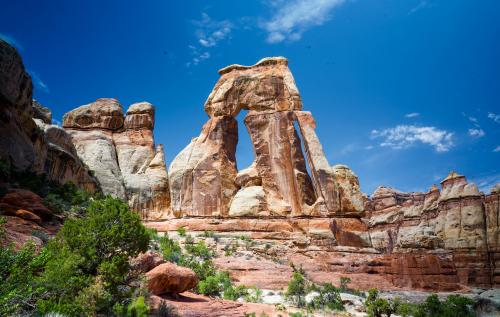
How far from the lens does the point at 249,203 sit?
35.9m

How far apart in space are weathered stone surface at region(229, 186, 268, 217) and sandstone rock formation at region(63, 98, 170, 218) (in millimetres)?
8348

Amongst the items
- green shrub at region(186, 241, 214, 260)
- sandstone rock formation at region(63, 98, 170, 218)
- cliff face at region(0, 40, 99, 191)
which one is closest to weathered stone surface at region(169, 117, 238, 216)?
sandstone rock formation at region(63, 98, 170, 218)

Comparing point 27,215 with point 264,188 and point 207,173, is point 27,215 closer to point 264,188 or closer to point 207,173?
point 207,173

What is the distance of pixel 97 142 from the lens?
43.5 m

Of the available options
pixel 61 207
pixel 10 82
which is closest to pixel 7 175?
pixel 61 207

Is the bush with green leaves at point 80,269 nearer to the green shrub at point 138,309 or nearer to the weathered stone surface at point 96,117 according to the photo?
the green shrub at point 138,309

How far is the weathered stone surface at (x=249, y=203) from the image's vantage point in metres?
35.2

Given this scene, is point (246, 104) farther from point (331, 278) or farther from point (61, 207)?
point (61, 207)

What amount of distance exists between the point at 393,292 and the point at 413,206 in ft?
135

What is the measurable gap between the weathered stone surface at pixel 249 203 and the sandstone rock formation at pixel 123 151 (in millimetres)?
8348

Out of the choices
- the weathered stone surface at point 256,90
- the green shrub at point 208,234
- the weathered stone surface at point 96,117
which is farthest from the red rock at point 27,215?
the weathered stone surface at point 96,117

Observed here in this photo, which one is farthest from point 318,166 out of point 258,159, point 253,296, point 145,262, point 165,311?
point 165,311

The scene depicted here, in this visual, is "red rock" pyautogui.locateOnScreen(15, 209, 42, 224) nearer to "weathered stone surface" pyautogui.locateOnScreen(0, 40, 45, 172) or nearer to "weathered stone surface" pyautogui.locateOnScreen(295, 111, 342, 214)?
"weathered stone surface" pyautogui.locateOnScreen(0, 40, 45, 172)

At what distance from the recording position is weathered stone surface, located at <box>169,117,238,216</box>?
37.9 metres
